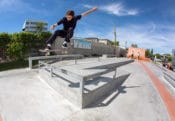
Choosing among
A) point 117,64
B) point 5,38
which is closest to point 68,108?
point 117,64

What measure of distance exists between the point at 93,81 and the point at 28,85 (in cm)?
283

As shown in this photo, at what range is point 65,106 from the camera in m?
5.64

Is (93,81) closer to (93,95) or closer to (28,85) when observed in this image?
(93,95)

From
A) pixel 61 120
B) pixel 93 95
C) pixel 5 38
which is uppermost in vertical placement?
pixel 5 38

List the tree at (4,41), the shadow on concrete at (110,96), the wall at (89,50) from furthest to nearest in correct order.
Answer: the wall at (89,50), the tree at (4,41), the shadow on concrete at (110,96)

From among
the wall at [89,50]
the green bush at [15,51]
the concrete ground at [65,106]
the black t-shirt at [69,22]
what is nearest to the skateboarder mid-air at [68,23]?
the black t-shirt at [69,22]

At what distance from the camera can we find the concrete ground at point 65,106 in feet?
16.3

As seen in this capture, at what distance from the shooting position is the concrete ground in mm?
4973

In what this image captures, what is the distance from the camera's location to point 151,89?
8.10m

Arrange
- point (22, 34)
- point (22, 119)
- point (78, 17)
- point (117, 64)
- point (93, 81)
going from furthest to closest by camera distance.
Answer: point (22, 34), point (117, 64), point (93, 81), point (78, 17), point (22, 119)

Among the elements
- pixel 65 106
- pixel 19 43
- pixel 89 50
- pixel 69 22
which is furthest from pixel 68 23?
pixel 89 50

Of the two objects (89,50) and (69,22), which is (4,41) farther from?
(89,50)

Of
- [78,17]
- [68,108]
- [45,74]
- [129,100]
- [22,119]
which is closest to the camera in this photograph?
[22,119]

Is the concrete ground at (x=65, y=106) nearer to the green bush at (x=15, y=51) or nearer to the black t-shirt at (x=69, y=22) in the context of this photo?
the black t-shirt at (x=69, y=22)
